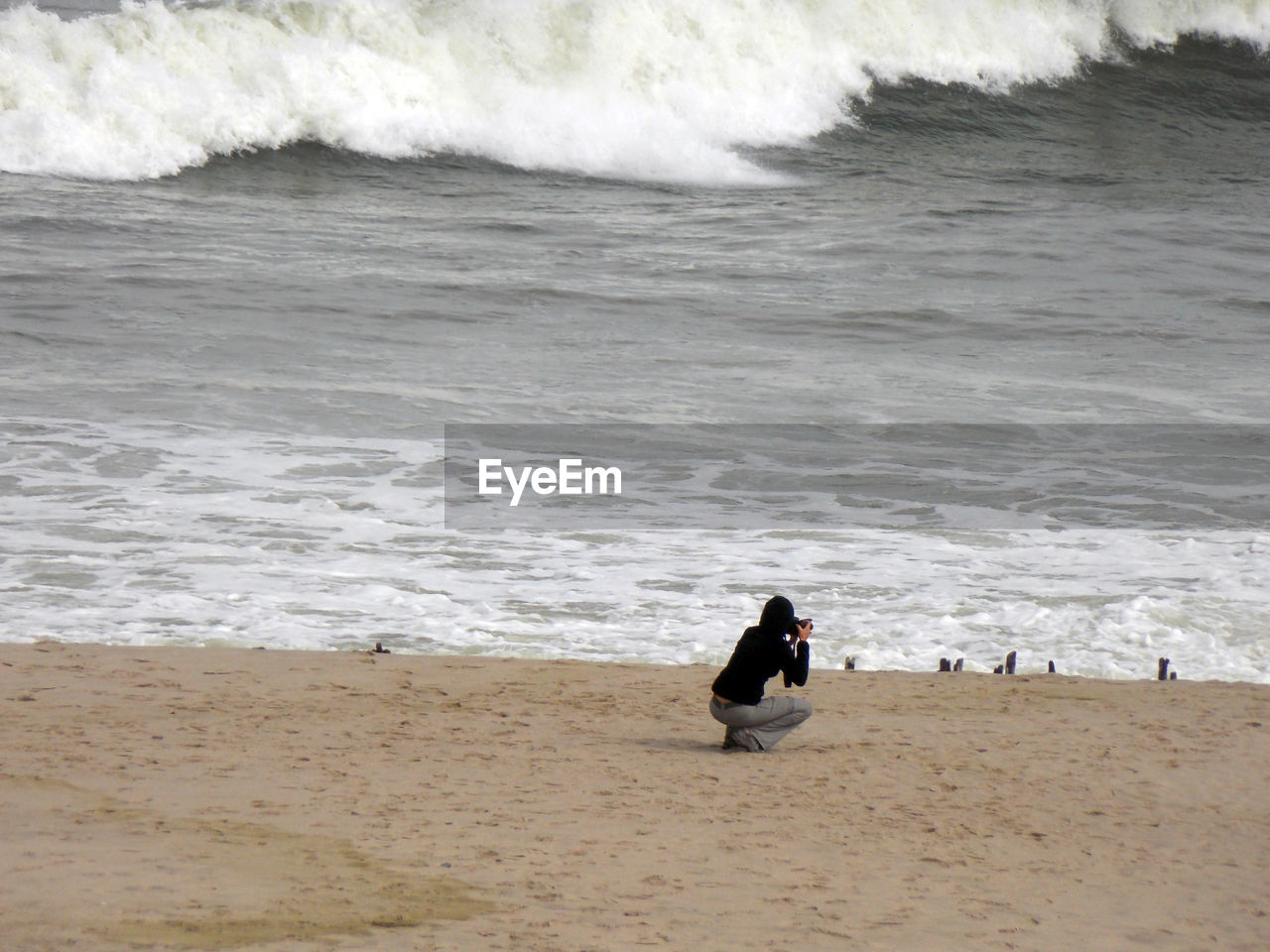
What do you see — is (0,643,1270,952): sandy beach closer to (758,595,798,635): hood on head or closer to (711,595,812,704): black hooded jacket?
(711,595,812,704): black hooded jacket

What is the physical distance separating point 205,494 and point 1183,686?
5.39m

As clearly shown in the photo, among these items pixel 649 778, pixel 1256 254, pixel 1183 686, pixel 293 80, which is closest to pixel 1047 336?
pixel 1256 254

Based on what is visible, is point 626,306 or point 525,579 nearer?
point 525,579

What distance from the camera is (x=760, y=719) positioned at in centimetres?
492

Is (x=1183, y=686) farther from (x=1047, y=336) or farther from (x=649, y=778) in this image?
(x=1047, y=336)

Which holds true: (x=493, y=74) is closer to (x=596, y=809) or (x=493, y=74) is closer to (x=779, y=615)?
(x=779, y=615)

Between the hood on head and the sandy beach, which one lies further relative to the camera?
the hood on head

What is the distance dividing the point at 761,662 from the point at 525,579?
2630 millimetres

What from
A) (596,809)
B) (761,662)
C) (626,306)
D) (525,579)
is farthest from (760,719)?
(626,306)

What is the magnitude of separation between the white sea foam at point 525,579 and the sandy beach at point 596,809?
0.53 meters

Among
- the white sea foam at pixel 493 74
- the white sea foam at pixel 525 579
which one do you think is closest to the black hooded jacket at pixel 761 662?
the white sea foam at pixel 525 579

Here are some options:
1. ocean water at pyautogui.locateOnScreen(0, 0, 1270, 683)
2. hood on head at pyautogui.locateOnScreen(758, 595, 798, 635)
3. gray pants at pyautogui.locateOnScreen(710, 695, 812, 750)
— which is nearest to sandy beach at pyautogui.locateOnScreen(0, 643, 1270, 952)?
gray pants at pyautogui.locateOnScreen(710, 695, 812, 750)

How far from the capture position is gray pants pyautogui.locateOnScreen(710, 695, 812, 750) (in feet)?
16.1

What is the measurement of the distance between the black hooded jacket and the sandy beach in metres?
0.23
